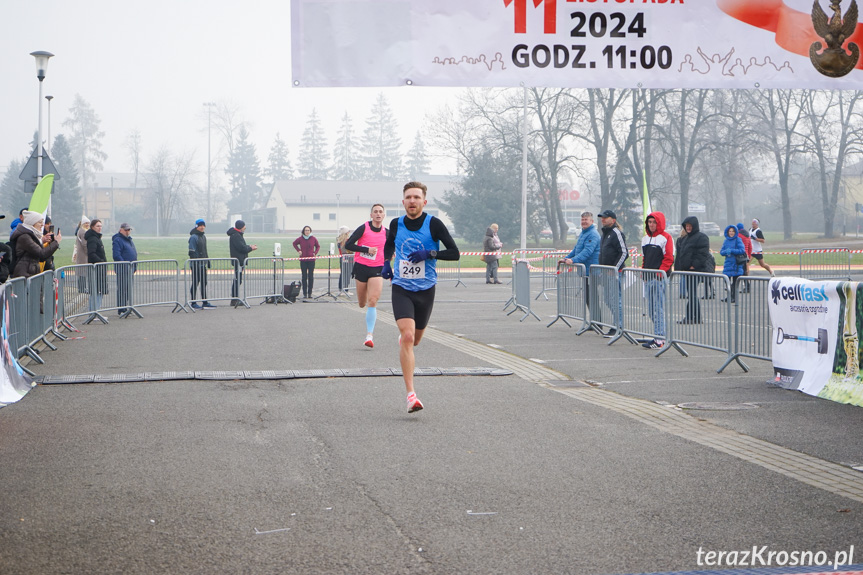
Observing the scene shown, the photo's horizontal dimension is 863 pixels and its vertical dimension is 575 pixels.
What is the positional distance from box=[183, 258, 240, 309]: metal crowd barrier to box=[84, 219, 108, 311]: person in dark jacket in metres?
1.92

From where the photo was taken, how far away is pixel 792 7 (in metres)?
6.45

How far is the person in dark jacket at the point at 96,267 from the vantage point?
17562 mm

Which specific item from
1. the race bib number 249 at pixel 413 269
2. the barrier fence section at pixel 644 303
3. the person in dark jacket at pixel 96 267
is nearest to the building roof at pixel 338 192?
the person in dark jacket at pixel 96 267

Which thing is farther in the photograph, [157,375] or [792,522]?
[157,375]

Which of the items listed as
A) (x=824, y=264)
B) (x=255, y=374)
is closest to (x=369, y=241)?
(x=255, y=374)

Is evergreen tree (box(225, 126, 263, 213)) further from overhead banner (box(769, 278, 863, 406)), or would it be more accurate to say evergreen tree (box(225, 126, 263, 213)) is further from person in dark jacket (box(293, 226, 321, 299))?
overhead banner (box(769, 278, 863, 406))

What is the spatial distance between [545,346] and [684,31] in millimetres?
7648

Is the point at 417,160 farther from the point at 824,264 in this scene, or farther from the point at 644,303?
the point at 644,303

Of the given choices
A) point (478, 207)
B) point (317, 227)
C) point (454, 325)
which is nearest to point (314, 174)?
point (317, 227)

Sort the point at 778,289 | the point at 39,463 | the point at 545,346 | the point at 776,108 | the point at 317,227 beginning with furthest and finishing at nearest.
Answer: the point at 317,227 → the point at 776,108 → the point at 545,346 → the point at 778,289 → the point at 39,463

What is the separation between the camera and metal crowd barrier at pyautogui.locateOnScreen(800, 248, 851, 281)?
108ft

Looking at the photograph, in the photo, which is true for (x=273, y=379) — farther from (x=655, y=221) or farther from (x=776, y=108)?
→ (x=776, y=108)

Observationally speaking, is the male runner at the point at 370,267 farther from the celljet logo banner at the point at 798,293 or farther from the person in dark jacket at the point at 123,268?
the person in dark jacket at the point at 123,268

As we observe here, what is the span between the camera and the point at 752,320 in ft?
34.6
